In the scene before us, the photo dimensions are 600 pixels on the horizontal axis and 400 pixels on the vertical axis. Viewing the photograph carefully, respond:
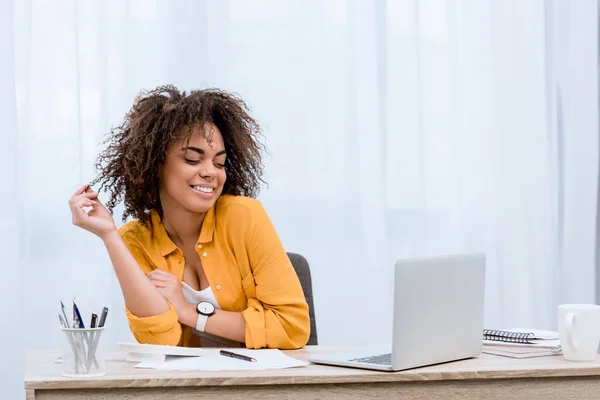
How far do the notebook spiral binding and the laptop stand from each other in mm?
203

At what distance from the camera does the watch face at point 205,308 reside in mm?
1802

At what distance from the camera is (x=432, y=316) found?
147 cm

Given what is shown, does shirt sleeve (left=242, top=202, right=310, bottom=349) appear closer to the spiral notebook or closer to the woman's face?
the woman's face

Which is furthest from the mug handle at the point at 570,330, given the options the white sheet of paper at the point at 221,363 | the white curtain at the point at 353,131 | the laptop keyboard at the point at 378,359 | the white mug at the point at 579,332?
the white curtain at the point at 353,131

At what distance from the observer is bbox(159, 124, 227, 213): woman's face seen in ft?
6.14

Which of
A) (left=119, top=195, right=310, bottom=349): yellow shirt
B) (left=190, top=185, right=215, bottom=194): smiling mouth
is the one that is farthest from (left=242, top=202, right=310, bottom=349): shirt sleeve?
(left=190, top=185, right=215, bottom=194): smiling mouth

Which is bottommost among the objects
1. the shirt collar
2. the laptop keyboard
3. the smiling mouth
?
the laptop keyboard

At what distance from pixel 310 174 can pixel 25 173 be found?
3.00 feet

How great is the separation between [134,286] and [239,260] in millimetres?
274

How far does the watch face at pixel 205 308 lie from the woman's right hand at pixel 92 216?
0.24 meters

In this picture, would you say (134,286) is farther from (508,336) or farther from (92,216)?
(508,336)

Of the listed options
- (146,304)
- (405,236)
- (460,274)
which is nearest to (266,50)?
(405,236)

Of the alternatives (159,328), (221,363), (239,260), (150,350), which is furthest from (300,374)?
(239,260)

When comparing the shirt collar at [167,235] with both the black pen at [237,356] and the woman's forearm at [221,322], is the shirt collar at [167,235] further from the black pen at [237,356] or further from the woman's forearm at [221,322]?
the black pen at [237,356]
